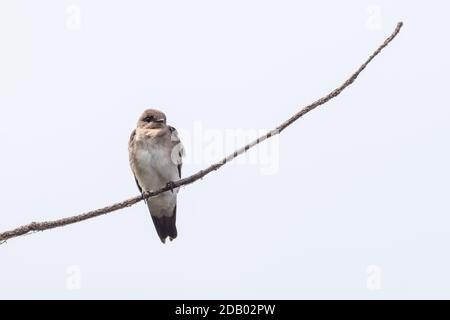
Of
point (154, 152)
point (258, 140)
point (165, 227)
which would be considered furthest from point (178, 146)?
point (258, 140)

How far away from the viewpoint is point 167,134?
8859 millimetres

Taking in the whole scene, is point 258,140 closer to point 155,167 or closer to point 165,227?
point 155,167

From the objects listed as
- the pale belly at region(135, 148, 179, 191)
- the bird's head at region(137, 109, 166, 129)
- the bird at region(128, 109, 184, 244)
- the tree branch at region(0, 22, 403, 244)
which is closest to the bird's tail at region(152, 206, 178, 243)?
the bird at region(128, 109, 184, 244)

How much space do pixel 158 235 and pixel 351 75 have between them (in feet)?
20.9

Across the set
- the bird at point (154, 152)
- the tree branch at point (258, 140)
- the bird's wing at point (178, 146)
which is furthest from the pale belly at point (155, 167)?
the tree branch at point (258, 140)

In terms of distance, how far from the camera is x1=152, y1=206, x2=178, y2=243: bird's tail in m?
9.55

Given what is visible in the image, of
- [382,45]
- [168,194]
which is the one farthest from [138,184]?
[382,45]

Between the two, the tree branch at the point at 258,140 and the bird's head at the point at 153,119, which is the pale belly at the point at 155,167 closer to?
the bird's head at the point at 153,119

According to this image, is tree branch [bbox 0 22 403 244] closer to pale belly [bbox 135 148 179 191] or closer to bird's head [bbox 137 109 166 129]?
pale belly [bbox 135 148 179 191]

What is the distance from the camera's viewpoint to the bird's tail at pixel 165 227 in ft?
31.3

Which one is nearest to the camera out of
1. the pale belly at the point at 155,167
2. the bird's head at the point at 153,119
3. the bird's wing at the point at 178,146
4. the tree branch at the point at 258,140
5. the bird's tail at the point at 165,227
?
the tree branch at the point at 258,140

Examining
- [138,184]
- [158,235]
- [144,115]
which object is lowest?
[158,235]

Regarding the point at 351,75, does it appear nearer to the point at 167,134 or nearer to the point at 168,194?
the point at 167,134

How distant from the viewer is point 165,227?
956 cm
